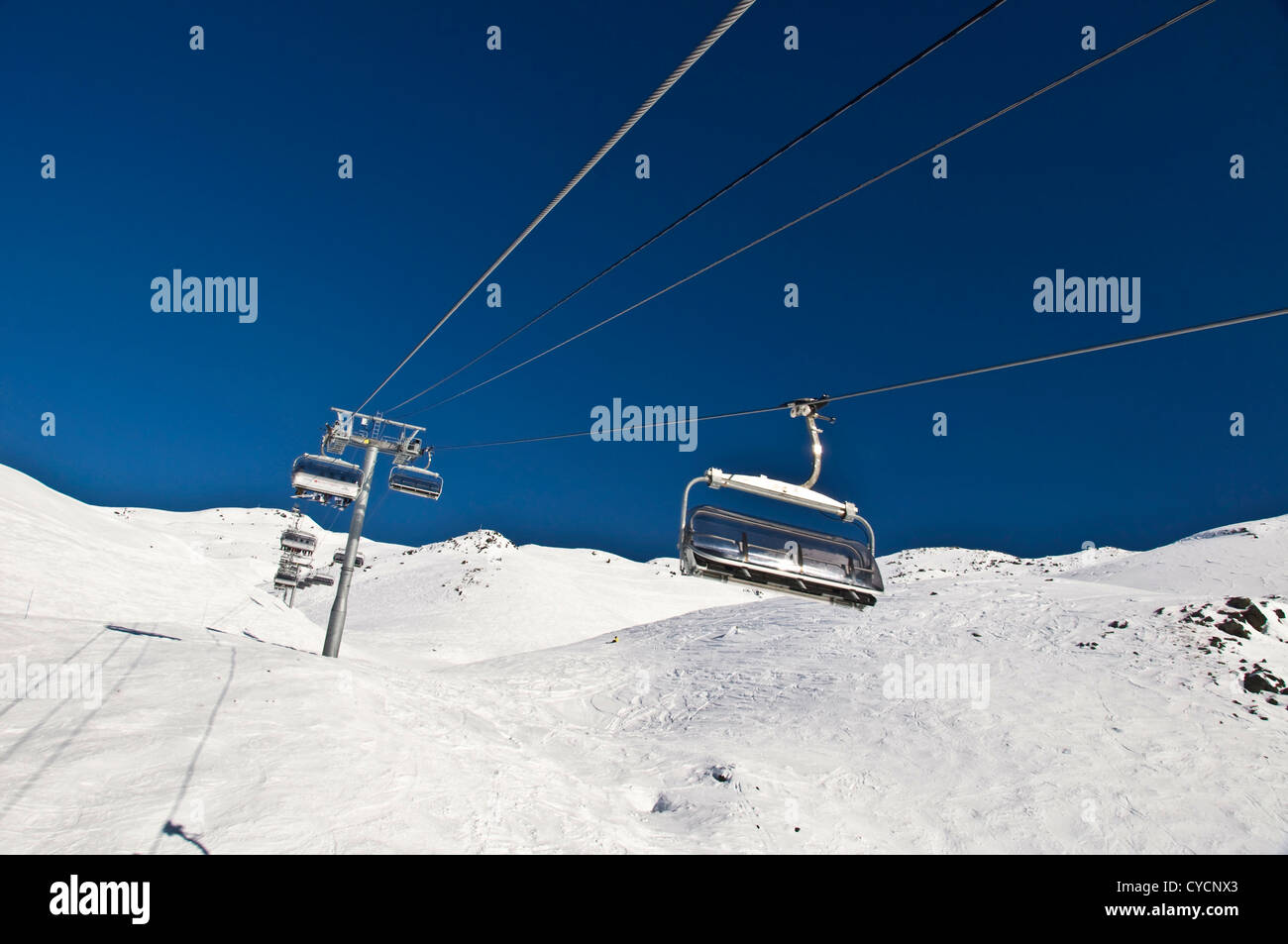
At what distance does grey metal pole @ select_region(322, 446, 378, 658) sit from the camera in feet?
64.0

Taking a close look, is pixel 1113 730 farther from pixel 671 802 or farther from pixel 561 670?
pixel 561 670

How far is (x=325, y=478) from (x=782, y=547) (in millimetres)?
19455

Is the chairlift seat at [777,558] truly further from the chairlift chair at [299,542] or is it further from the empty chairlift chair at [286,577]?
the empty chairlift chair at [286,577]

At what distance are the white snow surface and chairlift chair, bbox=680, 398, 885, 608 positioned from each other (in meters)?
6.63

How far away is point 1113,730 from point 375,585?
5180 centimetres

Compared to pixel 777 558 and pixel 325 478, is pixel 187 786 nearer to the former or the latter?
pixel 777 558

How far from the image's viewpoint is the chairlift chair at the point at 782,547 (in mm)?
6926

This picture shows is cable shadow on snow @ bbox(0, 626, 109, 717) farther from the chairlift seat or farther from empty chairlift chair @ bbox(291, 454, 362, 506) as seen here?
the chairlift seat

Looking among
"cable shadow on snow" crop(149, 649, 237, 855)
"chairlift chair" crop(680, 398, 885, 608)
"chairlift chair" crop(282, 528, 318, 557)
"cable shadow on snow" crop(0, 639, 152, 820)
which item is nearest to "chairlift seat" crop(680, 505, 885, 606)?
"chairlift chair" crop(680, 398, 885, 608)

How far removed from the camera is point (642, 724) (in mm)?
21188
